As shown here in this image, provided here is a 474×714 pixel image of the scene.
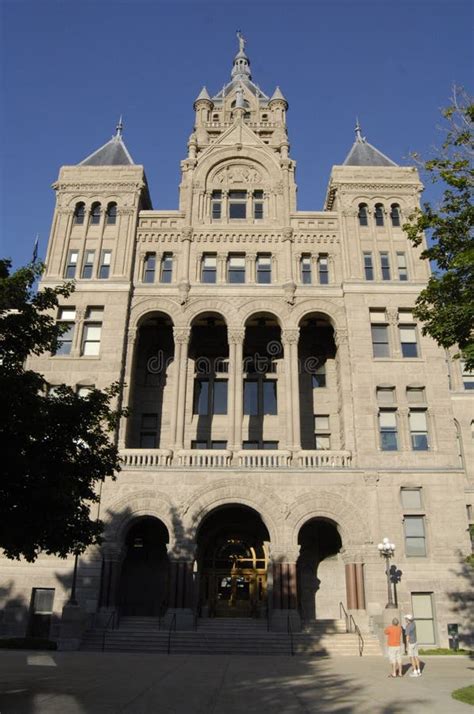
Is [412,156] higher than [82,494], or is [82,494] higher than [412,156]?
[412,156]

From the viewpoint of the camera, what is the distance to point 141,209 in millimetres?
39938

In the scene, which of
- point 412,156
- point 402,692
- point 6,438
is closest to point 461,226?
point 412,156

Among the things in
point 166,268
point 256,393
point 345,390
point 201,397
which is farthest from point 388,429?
point 166,268

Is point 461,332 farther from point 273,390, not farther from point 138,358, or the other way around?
point 138,358

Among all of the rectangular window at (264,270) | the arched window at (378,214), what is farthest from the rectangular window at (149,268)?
the arched window at (378,214)

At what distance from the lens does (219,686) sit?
15344mm

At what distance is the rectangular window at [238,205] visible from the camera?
40219 millimetres

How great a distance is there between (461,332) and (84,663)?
17.1 m

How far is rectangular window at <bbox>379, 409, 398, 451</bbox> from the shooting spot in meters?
32.0

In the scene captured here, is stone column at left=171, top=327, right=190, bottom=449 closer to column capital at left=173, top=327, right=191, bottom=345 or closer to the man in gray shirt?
column capital at left=173, top=327, right=191, bottom=345

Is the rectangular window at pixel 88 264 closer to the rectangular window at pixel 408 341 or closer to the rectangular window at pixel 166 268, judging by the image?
the rectangular window at pixel 166 268

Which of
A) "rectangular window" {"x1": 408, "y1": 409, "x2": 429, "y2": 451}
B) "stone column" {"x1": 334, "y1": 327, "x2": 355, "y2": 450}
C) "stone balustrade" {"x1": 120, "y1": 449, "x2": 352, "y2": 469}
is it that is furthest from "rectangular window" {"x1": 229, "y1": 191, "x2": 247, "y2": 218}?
"rectangular window" {"x1": 408, "y1": 409, "x2": 429, "y2": 451}

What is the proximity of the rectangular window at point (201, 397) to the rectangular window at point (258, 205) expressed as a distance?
12187 millimetres

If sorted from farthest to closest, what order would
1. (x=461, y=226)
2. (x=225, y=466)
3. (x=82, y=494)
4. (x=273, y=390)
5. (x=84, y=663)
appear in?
(x=273, y=390)
(x=225, y=466)
(x=84, y=663)
(x=461, y=226)
(x=82, y=494)
